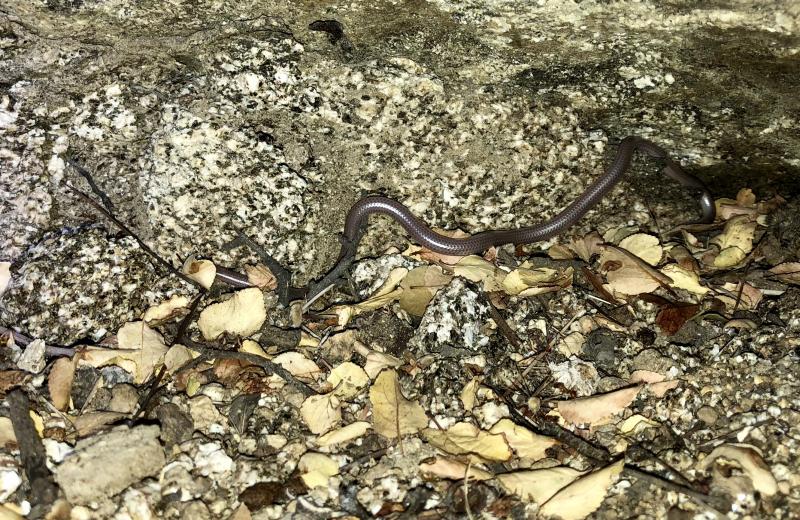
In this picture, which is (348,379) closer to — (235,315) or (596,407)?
(235,315)

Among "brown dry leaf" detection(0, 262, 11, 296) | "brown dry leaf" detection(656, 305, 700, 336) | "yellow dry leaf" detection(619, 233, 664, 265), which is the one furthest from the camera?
"yellow dry leaf" detection(619, 233, 664, 265)

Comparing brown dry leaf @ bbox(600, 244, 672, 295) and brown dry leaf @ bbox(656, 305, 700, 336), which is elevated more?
brown dry leaf @ bbox(600, 244, 672, 295)

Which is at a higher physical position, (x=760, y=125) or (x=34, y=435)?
(x=760, y=125)

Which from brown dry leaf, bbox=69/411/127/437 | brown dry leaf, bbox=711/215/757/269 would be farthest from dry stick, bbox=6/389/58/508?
brown dry leaf, bbox=711/215/757/269

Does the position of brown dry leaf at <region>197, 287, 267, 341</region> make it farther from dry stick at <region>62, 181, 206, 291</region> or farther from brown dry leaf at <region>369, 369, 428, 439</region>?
brown dry leaf at <region>369, 369, 428, 439</region>

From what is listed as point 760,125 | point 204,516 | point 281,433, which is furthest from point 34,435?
point 760,125

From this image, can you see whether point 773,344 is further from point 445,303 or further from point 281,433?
point 281,433
